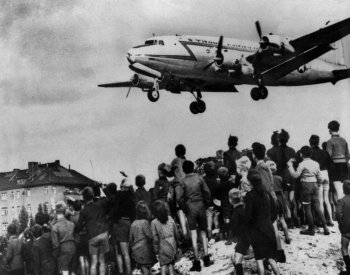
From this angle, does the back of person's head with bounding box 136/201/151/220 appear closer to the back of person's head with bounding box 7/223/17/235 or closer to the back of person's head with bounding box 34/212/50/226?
the back of person's head with bounding box 34/212/50/226

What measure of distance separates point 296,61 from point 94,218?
15405 millimetres

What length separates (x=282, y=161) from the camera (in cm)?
970

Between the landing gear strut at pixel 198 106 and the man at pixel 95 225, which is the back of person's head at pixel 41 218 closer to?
the man at pixel 95 225

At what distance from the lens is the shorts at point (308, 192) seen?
9.38 metres

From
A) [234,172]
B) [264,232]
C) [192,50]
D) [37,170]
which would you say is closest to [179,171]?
[234,172]

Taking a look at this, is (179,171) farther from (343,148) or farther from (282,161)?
(343,148)

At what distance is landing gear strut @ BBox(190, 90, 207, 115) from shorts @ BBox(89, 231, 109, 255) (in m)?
13.6

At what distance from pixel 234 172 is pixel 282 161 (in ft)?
3.43

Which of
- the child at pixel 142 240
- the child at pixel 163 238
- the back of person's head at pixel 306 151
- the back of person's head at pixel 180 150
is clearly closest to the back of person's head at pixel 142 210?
the child at pixel 142 240

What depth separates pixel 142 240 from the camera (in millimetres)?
8148

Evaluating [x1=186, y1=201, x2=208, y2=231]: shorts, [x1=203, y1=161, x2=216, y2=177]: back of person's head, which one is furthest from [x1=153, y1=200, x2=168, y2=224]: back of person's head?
[x1=203, y1=161, x2=216, y2=177]: back of person's head

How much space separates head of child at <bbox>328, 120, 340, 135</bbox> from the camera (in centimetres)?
990

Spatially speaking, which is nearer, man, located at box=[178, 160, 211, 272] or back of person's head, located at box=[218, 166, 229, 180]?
man, located at box=[178, 160, 211, 272]

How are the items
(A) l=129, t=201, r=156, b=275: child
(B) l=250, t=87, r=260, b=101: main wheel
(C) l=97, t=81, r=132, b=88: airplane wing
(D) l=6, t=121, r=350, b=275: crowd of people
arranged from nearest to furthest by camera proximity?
(D) l=6, t=121, r=350, b=275: crowd of people < (A) l=129, t=201, r=156, b=275: child < (B) l=250, t=87, r=260, b=101: main wheel < (C) l=97, t=81, r=132, b=88: airplane wing
